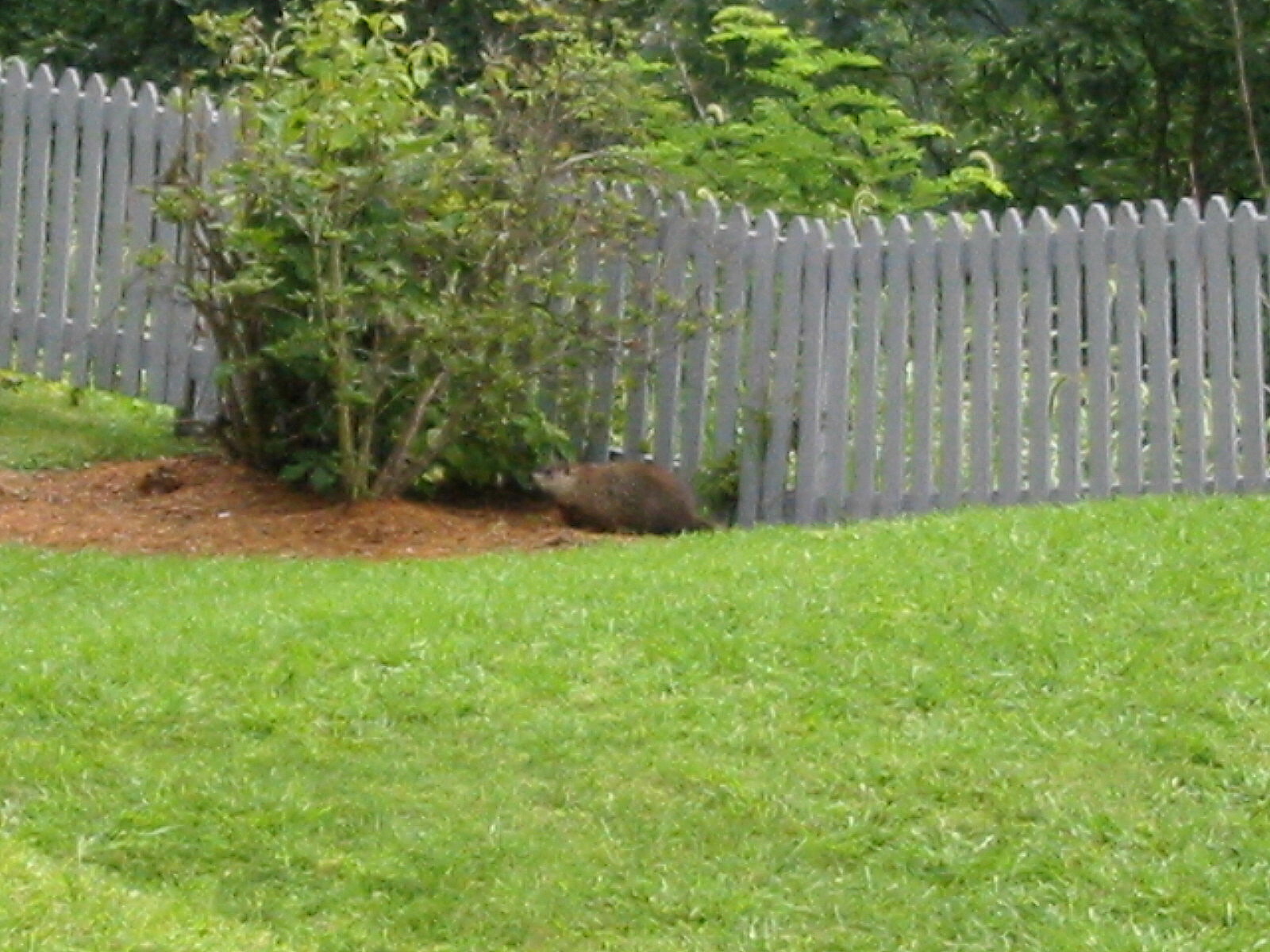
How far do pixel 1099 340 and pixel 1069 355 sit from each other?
142mm

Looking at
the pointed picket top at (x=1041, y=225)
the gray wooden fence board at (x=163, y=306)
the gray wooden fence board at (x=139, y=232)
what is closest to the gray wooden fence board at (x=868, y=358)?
the pointed picket top at (x=1041, y=225)

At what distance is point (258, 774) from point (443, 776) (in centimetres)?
51

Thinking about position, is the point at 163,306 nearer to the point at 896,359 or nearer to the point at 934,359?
the point at 896,359

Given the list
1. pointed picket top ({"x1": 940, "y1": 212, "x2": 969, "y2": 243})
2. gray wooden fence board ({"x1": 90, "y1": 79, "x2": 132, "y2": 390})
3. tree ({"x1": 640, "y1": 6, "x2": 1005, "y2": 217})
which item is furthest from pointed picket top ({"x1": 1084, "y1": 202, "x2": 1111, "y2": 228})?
gray wooden fence board ({"x1": 90, "y1": 79, "x2": 132, "y2": 390})

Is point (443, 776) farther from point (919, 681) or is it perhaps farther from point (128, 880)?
point (919, 681)

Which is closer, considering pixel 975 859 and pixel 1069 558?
pixel 975 859

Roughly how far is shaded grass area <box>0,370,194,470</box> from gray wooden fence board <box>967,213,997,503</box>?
12.7ft

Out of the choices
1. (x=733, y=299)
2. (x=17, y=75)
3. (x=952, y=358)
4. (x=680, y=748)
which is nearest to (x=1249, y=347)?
(x=952, y=358)

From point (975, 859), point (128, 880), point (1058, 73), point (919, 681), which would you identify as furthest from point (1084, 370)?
point (1058, 73)

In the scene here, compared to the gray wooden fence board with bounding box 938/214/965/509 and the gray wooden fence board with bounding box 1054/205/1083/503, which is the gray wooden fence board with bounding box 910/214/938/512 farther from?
the gray wooden fence board with bounding box 1054/205/1083/503

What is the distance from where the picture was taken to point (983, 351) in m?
10.6

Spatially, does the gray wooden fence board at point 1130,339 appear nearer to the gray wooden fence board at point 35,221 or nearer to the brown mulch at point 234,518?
the brown mulch at point 234,518

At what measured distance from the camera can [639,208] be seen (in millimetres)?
11172

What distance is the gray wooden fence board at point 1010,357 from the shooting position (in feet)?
34.8
